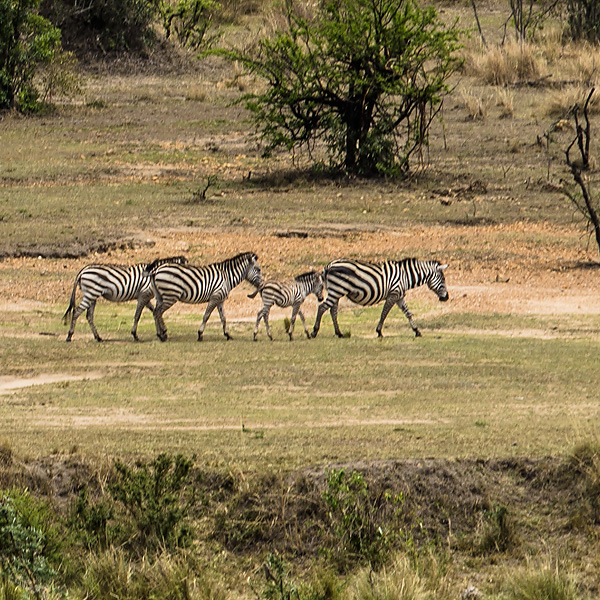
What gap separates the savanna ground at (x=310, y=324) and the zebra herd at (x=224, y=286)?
0.37m

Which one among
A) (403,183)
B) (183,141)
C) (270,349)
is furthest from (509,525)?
(183,141)

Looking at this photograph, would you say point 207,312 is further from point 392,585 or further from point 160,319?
point 392,585

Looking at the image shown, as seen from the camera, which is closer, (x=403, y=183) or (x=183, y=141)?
(x=403, y=183)

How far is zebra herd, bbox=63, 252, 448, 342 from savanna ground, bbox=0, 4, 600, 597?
0.37 meters

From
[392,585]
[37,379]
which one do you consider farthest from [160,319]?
[392,585]

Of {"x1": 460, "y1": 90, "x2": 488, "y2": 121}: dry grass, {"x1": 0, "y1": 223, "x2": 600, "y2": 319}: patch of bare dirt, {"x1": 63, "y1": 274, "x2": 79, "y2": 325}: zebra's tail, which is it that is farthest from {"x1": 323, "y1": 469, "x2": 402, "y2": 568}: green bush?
{"x1": 460, "y1": 90, "x2": 488, "y2": 121}: dry grass

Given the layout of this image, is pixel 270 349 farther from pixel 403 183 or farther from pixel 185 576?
pixel 403 183

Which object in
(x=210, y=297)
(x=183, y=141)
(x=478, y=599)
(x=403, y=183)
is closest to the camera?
(x=478, y=599)

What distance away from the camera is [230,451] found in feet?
31.4

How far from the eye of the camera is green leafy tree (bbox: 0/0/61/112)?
3023 cm

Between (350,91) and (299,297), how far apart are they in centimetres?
1124

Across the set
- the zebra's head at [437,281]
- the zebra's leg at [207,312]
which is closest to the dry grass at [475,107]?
the zebra's head at [437,281]

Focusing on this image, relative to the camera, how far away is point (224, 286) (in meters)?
16.2

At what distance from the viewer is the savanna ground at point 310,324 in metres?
9.08
